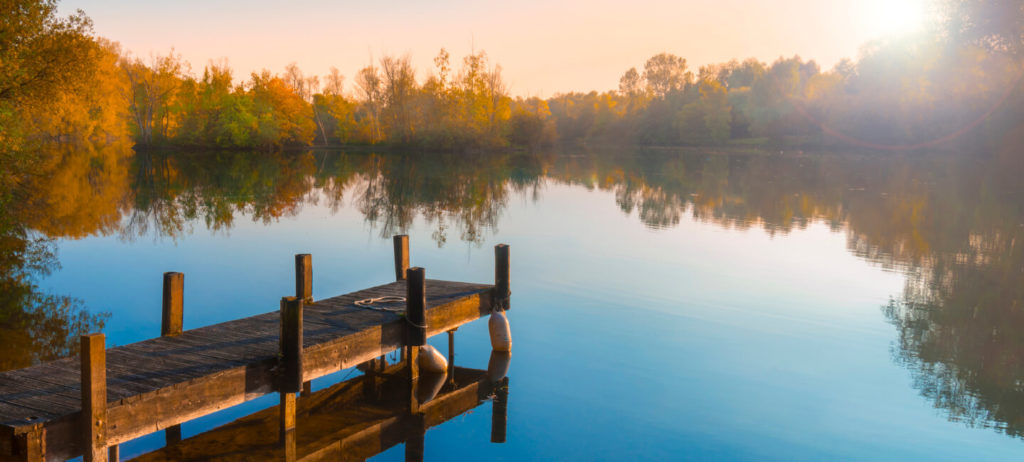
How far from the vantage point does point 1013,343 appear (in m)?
14.8

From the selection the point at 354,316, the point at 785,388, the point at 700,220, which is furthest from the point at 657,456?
the point at 700,220

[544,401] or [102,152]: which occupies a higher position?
[102,152]

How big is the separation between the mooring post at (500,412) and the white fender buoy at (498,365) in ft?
0.63

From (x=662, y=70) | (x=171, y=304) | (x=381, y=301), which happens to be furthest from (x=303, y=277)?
(x=662, y=70)

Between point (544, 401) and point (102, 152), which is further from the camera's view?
point (102, 152)

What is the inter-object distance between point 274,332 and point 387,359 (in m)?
3.40

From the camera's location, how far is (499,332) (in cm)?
1343

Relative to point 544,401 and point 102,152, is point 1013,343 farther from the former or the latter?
point 102,152

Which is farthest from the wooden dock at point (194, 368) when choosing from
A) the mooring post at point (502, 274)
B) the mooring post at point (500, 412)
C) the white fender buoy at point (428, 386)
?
the mooring post at point (500, 412)

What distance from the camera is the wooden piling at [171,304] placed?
958 cm

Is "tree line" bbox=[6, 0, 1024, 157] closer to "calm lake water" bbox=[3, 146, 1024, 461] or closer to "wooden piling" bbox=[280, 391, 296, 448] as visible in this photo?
"calm lake water" bbox=[3, 146, 1024, 461]

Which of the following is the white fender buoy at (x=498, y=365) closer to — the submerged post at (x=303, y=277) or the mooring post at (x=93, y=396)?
the submerged post at (x=303, y=277)

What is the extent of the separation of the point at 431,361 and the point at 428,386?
0.48 metres

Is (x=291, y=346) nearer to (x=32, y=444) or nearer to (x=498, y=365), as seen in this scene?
(x=32, y=444)
